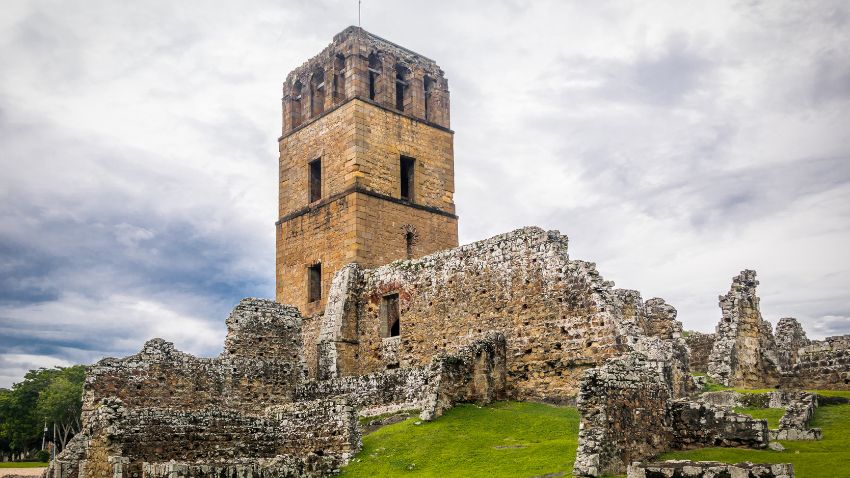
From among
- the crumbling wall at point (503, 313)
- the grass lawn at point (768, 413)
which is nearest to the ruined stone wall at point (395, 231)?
the crumbling wall at point (503, 313)

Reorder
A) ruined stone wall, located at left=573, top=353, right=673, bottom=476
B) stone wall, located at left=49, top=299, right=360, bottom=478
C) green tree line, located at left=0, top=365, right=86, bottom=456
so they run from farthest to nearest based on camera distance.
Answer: green tree line, located at left=0, top=365, right=86, bottom=456 → stone wall, located at left=49, top=299, right=360, bottom=478 → ruined stone wall, located at left=573, top=353, right=673, bottom=476

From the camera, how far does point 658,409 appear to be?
1414cm

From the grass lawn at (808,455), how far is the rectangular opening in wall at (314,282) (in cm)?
1842

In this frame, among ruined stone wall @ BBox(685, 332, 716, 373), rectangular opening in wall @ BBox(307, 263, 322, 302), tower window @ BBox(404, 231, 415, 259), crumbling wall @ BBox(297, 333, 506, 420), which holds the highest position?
tower window @ BBox(404, 231, 415, 259)

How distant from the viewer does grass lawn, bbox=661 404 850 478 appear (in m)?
11.5

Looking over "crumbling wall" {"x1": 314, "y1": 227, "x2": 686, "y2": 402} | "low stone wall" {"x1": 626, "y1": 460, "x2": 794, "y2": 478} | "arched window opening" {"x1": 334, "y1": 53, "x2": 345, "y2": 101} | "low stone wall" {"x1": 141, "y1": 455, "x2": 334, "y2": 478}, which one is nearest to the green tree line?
"arched window opening" {"x1": 334, "y1": 53, "x2": 345, "y2": 101}

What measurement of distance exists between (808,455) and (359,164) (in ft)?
64.3

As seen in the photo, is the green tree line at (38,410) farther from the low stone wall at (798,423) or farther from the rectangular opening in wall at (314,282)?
the low stone wall at (798,423)

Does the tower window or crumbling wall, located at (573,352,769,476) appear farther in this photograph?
the tower window

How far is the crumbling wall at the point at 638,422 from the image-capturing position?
12.6 metres

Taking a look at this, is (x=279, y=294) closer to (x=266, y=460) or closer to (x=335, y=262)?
(x=335, y=262)

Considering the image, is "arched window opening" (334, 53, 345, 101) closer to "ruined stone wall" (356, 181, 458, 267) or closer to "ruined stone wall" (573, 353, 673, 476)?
"ruined stone wall" (356, 181, 458, 267)

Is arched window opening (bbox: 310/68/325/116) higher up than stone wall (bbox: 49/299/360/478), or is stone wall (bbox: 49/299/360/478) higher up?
arched window opening (bbox: 310/68/325/116)

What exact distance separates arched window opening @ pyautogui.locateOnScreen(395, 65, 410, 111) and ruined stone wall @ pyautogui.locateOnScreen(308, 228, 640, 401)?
8644 mm
